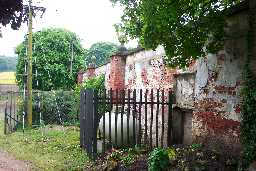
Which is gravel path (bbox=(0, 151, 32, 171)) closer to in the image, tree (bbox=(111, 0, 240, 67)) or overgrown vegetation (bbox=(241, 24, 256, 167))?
tree (bbox=(111, 0, 240, 67))

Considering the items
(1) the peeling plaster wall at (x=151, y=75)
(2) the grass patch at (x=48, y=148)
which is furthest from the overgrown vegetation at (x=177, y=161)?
(1) the peeling plaster wall at (x=151, y=75)

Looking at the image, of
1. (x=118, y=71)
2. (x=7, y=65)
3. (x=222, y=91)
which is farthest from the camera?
(x=7, y=65)

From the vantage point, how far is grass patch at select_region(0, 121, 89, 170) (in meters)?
9.98

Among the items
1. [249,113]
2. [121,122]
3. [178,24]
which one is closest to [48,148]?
[121,122]

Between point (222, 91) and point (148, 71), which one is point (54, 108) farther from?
point (222, 91)

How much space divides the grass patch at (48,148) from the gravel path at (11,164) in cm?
21

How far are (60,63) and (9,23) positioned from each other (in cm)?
1901

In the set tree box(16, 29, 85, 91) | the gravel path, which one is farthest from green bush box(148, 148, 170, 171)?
tree box(16, 29, 85, 91)

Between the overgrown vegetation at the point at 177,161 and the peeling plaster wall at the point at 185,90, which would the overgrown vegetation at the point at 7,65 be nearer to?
the peeling plaster wall at the point at 185,90

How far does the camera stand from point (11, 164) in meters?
10.4

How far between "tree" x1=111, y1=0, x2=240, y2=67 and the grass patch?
3997mm

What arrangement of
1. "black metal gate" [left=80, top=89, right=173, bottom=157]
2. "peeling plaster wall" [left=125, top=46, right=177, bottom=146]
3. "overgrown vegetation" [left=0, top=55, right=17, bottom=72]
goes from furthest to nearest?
"overgrown vegetation" [left=0, top=55, right=17, bottom=72], "peeling plaster wall" [left=125, top=46, right=177, bottom=146], "black metal gate" [left=80, top=89, right=173, bottom=157]

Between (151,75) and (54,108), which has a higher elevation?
(151,75)

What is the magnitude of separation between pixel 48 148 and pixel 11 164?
1.98 m
